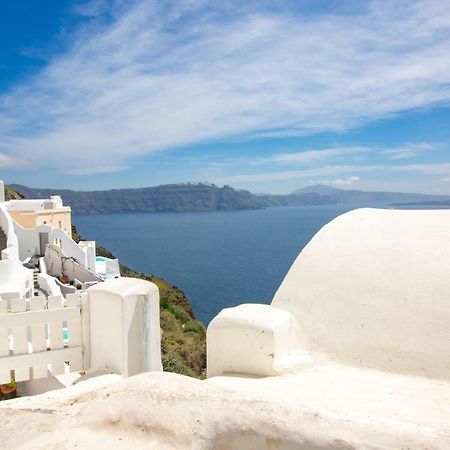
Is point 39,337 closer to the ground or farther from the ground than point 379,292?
closer to the ground

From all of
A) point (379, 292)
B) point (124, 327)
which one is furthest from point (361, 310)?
point (124, 327)

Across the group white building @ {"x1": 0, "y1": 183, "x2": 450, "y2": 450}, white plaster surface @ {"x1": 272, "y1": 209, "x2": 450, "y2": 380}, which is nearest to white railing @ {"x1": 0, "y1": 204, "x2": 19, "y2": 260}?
white building @ {"x1": 0, "y1": 183, "x2": 450, "y2": 450}

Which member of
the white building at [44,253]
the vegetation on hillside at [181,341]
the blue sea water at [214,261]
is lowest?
the blue sea water at [214,261]

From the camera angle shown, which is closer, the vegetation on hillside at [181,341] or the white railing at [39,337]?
the white railing at [39,337]

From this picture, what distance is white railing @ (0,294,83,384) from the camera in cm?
585

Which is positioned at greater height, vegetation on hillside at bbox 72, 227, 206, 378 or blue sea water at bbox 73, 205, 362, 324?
vegetation on hillside at bbox 72, 227, 206, 378

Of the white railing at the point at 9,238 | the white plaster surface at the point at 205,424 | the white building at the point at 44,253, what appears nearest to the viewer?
the white plaster surface at the point at 205,424

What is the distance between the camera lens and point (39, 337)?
19.7ft

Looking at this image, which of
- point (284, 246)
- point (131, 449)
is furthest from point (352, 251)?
point (284, 246)

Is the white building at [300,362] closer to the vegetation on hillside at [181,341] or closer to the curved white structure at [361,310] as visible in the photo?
the curved white structure at [361,310]

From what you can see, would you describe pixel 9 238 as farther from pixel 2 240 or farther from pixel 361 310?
pixel 361 310

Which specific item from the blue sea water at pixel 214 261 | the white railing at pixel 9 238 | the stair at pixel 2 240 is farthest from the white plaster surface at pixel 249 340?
the blue sea water at pixel 214 261

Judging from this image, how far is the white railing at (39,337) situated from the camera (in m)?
5.85

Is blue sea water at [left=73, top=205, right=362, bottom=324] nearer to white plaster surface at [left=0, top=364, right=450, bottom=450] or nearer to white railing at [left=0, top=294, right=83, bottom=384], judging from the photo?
white railing at [left=0, top=294, right=83, bottom=384]
